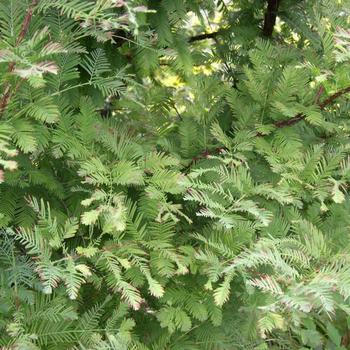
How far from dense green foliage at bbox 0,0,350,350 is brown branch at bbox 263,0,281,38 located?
134 millimetres

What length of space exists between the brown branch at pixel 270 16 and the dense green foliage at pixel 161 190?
134 mm

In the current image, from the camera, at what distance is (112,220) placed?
65.9 inches

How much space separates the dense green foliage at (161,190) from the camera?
1.64 metres

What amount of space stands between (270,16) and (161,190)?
106 cm

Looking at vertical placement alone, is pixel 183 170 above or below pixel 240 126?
below

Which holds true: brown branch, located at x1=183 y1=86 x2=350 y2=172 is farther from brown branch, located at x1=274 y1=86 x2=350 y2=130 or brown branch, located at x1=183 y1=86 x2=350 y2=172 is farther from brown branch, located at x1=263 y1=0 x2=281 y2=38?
brown branch, located at x1=263 y1=0 x2=281 y2=38

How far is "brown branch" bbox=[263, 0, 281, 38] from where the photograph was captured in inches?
90.1

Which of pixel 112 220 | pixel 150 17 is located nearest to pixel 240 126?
pixel 150 17

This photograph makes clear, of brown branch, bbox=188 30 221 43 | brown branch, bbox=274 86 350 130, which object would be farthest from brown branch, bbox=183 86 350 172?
brown branch, bbox=188 30 221 43

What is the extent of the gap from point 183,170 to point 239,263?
0.63 metres

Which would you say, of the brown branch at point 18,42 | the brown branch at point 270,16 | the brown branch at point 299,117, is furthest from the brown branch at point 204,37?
the brown branch at point 18,42

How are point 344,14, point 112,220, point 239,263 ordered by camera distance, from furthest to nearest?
point 344,14 < point 112,220 < point 239,263

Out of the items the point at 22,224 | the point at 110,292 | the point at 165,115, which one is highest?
the point at 165,115

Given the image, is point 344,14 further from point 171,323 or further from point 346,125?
point 171,323
